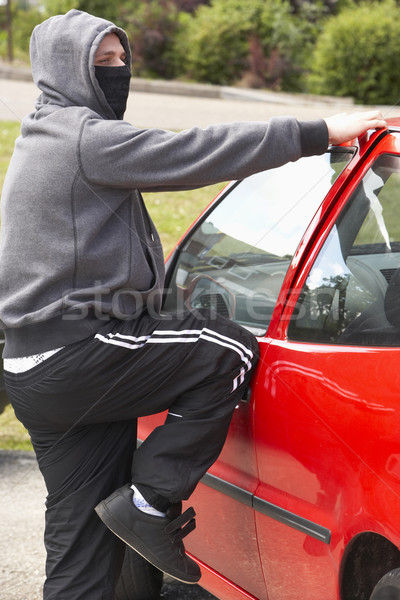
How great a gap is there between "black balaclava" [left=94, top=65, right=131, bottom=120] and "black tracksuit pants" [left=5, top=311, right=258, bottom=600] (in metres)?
0.63

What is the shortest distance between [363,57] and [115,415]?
42.7ft

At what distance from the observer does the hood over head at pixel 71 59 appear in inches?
84.8

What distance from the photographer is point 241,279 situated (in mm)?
2807

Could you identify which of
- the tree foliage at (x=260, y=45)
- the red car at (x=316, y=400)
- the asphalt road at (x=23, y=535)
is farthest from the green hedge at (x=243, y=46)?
the red car at (x=316, y=400)

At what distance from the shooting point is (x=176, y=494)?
7.32 ft

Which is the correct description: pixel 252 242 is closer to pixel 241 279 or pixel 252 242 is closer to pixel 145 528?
pixel 241 279

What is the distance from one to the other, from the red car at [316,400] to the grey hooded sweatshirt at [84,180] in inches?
13.8

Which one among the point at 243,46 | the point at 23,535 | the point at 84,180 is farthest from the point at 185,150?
the point at 243,46

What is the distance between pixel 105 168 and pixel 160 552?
1.08 metres

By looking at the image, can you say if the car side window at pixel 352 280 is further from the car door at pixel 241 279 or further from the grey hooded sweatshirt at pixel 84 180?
the grey hooded sweatshirt at pixel 84 180

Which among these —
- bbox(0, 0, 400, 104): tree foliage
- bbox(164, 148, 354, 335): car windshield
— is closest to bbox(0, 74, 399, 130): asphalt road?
bbox(0, 0, 400, 104): tree foliage

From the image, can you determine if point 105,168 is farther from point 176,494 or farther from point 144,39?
point 144,39

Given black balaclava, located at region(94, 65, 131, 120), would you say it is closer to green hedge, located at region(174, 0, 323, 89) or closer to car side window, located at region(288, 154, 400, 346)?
car side window, located at region(288, 154, 400, 346)

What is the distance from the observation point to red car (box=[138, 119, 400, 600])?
2.00m
